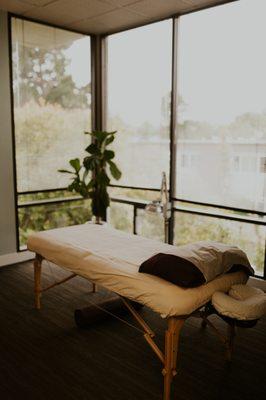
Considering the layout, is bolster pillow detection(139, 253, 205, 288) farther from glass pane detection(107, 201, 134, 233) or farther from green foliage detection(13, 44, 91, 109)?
green foliage detection(13, 44, 91, 109)

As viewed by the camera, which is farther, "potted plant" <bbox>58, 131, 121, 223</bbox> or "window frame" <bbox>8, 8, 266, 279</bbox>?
"potted plant" <bbox>58, 131, 121, 223</bbox>

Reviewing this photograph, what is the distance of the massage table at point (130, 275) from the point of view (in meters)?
1.77

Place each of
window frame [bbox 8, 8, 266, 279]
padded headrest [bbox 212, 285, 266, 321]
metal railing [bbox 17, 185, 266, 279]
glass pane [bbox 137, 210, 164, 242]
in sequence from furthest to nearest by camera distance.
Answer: glass pane [bbox 137, 210, 164, 242]
window frame [bbox 8, 8, 266, 279]
metal railing [bbox 17, 185, 266, 279]
padded headrest [bbox 212, 285, 266, 321]

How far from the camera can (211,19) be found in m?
3.36

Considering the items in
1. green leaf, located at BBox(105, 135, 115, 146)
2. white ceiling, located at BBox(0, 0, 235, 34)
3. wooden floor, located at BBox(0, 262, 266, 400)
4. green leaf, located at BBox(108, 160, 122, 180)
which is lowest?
wooden floor, located at BBox(0, 262, 266, 400)

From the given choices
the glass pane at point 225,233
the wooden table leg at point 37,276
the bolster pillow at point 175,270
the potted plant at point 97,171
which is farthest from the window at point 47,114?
the bolster pillow at point 175,270

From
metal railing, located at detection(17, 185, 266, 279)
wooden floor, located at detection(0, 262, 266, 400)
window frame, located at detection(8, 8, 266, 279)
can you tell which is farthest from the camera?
window frame, located at detection(8, 8, 266, 279)

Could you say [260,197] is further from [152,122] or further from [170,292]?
[170,292]

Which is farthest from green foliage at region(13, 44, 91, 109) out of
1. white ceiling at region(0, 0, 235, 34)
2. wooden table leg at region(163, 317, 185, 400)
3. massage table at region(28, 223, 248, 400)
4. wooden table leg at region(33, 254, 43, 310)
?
wooden table leg at region(163, 317, 185, 400)

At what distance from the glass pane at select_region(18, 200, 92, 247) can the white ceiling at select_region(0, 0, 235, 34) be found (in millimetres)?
2010

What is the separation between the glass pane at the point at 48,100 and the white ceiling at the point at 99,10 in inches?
8.1

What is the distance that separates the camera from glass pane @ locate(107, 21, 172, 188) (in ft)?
12.6

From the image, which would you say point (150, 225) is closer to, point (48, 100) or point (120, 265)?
point (48, 100)

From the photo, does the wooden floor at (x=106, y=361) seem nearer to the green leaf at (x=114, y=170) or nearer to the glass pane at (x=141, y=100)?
the green leaf at (x=114, y=170)
